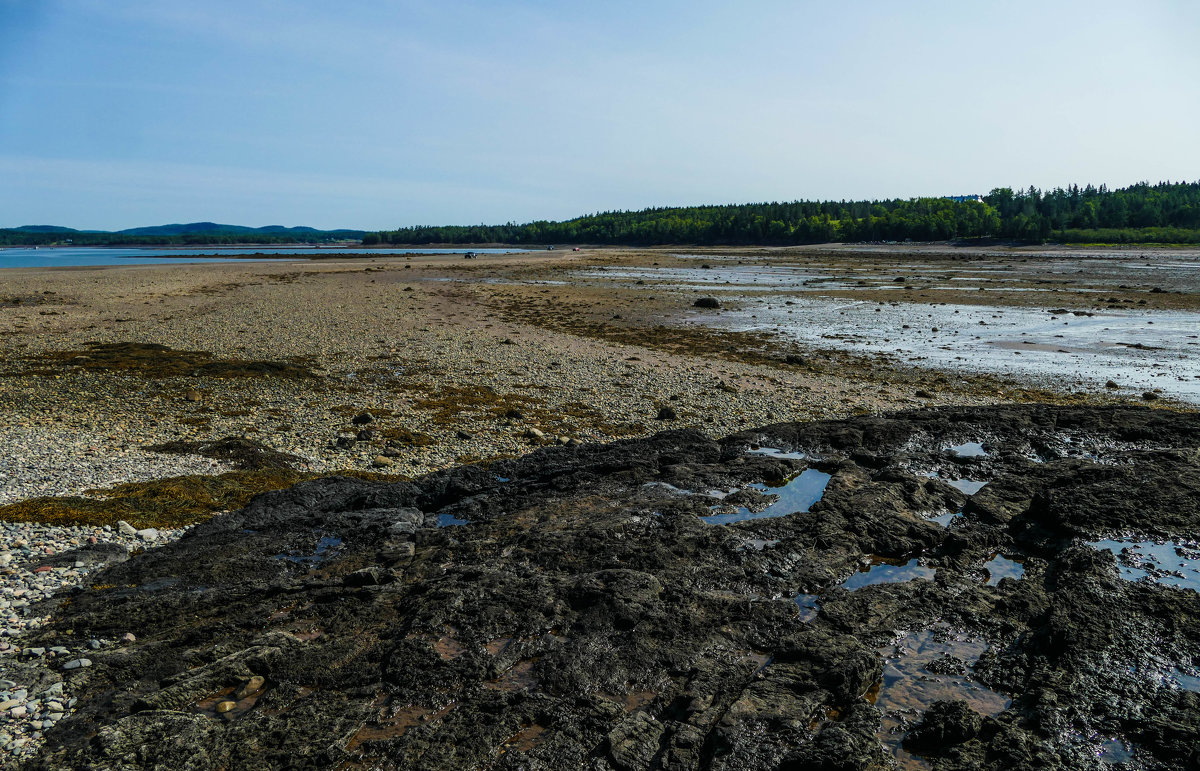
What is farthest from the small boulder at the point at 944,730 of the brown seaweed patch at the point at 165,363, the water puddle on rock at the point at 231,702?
the brown seaweed patch at the point at 165,363

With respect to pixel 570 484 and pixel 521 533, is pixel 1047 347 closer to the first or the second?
pixel 570 484

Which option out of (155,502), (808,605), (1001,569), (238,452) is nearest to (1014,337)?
(1001,569)

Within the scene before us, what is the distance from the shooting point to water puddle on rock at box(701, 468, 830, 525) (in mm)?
9625

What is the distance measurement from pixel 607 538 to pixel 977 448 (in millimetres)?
8318

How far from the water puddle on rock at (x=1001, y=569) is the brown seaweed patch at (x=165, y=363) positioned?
17.0 meters

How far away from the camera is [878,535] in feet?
29.0

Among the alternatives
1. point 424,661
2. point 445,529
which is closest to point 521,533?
point 445,529

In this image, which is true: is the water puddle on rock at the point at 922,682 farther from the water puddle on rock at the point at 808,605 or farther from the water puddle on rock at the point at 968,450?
the water puddle on rock at the point at 968,450

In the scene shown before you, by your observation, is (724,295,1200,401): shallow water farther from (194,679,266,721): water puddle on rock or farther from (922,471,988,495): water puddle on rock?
(194,679,266,721): water puddle on rock

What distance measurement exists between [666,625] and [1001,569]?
4675mm

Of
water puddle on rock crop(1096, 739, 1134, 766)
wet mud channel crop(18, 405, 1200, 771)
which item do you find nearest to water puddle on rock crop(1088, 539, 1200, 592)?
wet mud channel crop(18, 405, 1200, 771)

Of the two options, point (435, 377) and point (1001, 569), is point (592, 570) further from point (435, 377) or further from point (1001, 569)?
point (435, 377)

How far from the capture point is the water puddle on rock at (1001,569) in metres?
8.05

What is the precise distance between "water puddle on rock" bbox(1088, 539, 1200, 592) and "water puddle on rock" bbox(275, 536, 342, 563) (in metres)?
9.81
